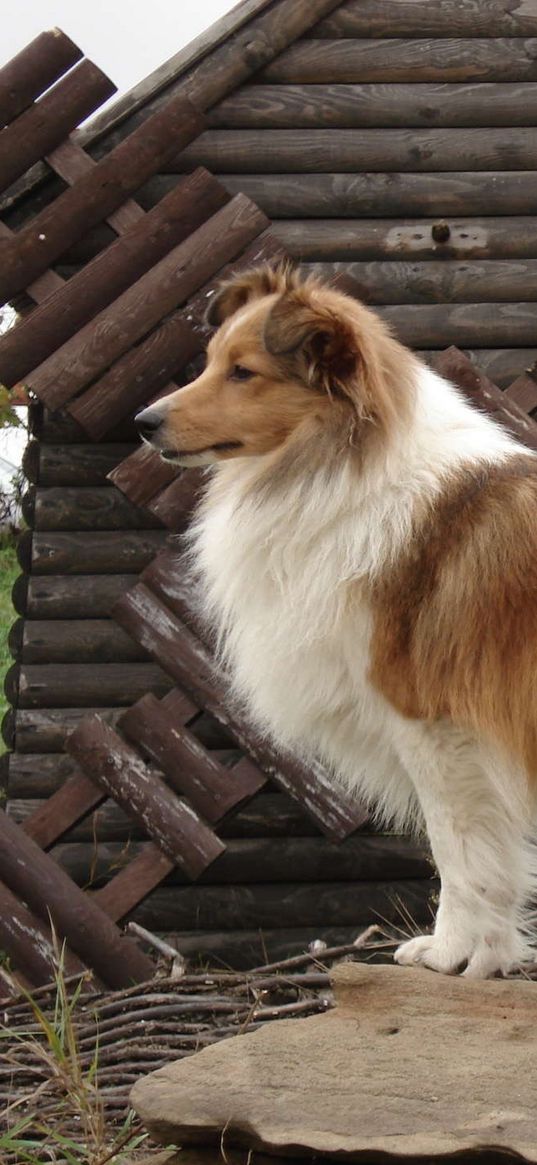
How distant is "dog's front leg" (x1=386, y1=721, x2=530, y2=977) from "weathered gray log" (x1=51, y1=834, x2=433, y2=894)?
2.02m

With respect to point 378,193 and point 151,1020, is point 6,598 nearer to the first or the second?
point 378,193

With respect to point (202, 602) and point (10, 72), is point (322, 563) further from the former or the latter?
point (10, 72)

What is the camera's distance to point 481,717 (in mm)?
3494

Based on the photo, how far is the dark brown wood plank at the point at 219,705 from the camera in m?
4.86

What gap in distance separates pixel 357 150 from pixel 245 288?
6.34 ft

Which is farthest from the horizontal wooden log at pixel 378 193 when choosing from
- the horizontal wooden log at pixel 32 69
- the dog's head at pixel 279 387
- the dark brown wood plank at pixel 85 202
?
the dog's head at pixel 279 387

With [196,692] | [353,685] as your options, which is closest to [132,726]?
[196,692]

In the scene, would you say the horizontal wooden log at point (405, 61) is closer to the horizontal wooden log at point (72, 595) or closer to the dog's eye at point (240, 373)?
the horizontal wooden log at point (72, 595)

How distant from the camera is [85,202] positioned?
5074 mm

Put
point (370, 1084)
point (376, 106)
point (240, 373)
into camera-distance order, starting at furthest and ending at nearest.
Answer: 1. point (376, 106)
2. point (240, 373)
3. point (370, 1084)

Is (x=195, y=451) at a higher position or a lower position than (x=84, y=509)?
higher

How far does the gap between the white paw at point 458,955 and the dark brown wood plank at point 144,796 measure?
138cm

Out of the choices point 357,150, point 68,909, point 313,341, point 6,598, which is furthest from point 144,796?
point 6,598

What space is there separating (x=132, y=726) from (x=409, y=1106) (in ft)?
8.06
